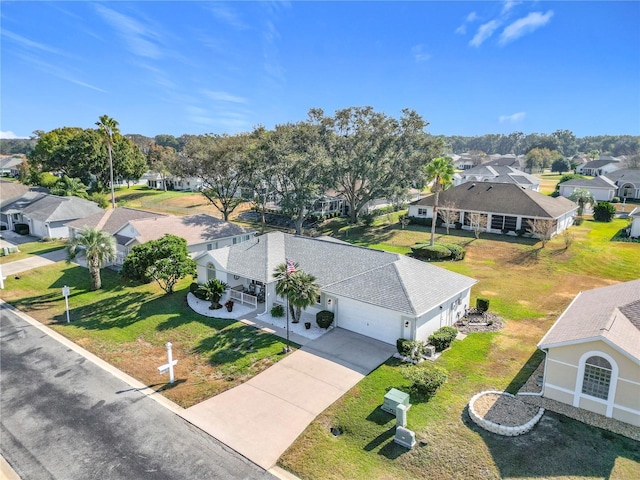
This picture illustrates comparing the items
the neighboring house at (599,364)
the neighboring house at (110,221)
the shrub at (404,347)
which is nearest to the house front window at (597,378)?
the neighboring house at (599,364)

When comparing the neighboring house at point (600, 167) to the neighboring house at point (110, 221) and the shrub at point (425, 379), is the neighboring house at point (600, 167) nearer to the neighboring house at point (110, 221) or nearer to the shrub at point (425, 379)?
the shrub at point (425, 379)

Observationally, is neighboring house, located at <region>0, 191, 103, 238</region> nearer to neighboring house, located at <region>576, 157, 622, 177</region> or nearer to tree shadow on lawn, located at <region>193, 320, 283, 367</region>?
tree shadow on lawn, located at <region>193, 320, 283, 367</region>

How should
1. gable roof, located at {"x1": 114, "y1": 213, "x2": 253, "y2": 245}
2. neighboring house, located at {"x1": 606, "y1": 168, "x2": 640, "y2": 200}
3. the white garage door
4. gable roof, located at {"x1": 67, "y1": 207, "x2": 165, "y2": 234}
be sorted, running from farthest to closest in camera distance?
neighboring house, located at {"x1": 606, "y1": 168, "x2": 640, "y2": 200}, gable roof, located at {"x1": 67, "y1": 207, "x2": 165, "y2": 234}, gable roof, located at {"x1": 114, "y1": 213, "x2": 253, "y2": 245}, the white garage door

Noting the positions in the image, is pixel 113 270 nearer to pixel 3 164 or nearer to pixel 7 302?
pixel 7 302

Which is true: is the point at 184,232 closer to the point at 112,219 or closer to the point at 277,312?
the point at 112,219

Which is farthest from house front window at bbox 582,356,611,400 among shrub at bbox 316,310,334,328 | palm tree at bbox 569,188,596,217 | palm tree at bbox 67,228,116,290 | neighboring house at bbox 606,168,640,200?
neighboring house at bbox 606,168,640,200

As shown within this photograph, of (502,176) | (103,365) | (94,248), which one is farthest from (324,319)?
(502,176)

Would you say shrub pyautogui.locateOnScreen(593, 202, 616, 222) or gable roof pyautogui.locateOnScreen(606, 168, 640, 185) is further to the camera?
gable roof pyautogui.locateOnScreen(606, 168, 640, 185)
